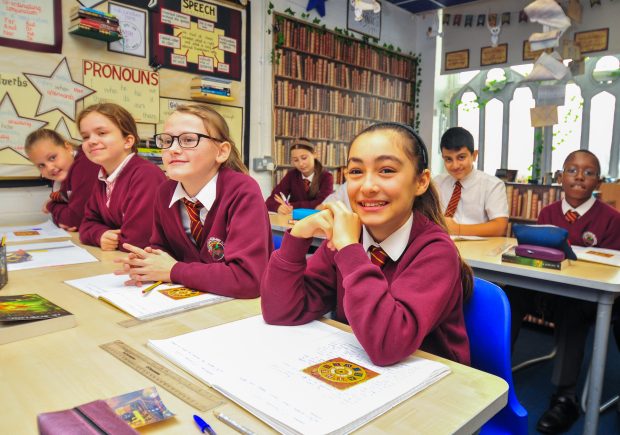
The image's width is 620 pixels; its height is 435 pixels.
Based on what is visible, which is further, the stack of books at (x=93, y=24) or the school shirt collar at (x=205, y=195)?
the stack of books at (x=93, y=24)

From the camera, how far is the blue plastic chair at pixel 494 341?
1.08 m

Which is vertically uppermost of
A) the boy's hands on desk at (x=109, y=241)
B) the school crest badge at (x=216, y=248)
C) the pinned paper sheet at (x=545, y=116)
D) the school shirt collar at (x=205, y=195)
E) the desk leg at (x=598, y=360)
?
the pinned paper sheet at (x=545, y=116)

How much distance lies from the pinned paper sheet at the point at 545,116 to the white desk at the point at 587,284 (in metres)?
2.72

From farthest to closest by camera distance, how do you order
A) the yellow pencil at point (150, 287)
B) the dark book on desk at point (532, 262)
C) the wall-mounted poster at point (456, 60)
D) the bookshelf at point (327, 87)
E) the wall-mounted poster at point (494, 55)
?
the wall-mounted poster at point (456, 60), the wall-mounted poster at point (494, 55), the bookshelf at point (327, 87), the dark book on desk at point (532, 262), the yellow pencil at point (150, 287)

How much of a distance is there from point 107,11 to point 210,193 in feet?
9.29

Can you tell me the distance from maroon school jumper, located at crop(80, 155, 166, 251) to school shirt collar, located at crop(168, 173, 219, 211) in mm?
460

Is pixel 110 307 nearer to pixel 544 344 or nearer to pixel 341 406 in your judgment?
pixel 341 406

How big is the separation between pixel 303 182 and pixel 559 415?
118 inches

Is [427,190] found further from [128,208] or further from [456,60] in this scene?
[456,60]

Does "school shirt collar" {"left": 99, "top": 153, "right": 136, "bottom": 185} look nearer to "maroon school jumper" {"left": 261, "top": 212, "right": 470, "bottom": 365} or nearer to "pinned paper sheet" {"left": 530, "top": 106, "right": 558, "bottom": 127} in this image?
"maroon school jumper" {"left": 261, "top": 212, "right": 470, "bottom": 365}

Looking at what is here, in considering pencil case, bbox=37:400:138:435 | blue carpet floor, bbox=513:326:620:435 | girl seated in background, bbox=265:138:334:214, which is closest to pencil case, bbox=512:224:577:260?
blue carpet floor, bbox=513:326:620:435

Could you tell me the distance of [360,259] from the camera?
94 centimetres

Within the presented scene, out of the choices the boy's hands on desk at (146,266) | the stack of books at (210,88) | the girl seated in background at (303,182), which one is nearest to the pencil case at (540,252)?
the boy's hands on desk at (146,266)

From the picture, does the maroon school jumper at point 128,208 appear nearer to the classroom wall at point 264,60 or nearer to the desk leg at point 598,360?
the desk leg at point 598,360
